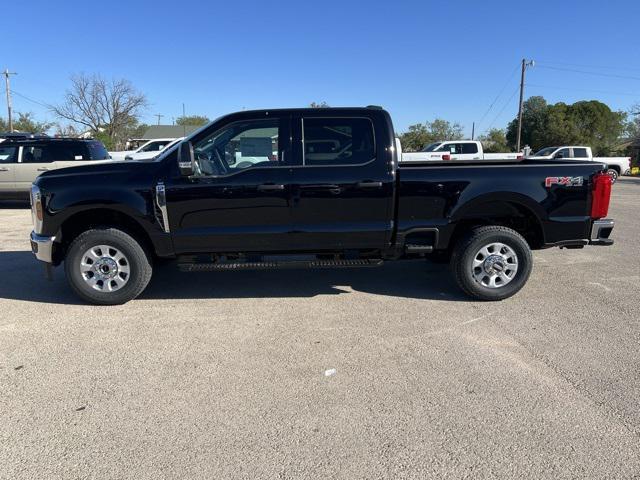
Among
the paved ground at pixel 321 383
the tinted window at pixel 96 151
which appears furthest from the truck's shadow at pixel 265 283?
the tinted window at pixel 96 151

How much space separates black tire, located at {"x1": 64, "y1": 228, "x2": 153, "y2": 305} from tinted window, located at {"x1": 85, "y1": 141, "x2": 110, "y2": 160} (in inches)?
354

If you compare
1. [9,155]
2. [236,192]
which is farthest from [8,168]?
[236,192]

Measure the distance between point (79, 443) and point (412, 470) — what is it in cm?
187

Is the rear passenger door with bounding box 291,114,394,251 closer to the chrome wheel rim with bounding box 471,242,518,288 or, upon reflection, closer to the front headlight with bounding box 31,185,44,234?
the chrome wheel rim with bounding box 471,242,518,288

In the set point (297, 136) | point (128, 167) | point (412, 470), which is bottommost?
point (412, 470)

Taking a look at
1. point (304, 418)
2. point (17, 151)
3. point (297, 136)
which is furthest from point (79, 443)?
point (17, 151)

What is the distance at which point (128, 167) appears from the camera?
4980 millimetres

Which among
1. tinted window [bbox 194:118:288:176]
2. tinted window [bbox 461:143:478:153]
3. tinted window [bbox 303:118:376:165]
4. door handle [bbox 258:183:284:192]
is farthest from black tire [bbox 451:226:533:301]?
tinted window [bbox 461:143:478:153]

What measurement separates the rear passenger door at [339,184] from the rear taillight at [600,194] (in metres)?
2.14

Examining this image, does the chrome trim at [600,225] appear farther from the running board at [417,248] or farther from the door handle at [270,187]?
the door handle at [270,187]

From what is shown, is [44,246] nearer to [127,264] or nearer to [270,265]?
[127,264]

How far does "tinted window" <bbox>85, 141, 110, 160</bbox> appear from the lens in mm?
12945

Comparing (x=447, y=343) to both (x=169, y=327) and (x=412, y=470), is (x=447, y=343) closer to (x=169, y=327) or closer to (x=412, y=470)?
(x=412, y=470)

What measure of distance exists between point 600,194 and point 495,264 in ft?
4.26
